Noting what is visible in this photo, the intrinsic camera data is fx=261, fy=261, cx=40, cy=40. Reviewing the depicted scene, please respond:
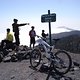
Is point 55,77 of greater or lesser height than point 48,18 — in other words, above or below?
below

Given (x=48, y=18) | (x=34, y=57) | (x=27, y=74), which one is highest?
(x=48, y=18)

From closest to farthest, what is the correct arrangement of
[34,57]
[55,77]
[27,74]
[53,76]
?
[55,77] < [53,76] < [27,74] < [34,57]

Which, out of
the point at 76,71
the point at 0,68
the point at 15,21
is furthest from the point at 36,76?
the point at 15,21

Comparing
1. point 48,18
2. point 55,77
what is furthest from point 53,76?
point 48,18

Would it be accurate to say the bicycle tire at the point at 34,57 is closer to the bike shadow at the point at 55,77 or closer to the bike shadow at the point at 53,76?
the bike shadow at the point at 53,76

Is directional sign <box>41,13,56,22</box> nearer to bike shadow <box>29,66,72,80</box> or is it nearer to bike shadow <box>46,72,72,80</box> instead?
bike shadow <box>29,66,72,80</box>

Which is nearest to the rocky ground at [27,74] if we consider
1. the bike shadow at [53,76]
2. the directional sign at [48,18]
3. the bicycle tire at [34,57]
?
the bike shadow at [53,76]

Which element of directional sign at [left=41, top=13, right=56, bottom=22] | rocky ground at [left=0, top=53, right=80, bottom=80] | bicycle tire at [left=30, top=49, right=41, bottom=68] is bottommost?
rocky ground at [left=0, top=53, right=80, bottom=80]

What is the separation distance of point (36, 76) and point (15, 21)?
8570 mm

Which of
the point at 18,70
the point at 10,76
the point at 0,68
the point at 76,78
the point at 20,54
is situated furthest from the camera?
the point at 20,54

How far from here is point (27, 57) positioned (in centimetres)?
1421

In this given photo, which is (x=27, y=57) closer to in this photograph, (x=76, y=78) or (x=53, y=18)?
(x=53, y=18)

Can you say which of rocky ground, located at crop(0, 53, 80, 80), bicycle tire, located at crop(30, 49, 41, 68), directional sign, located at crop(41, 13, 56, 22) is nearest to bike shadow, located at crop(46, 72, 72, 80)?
rocky ground, located at crop(0, 53, 80, 80)

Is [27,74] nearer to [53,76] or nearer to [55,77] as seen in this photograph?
[53,76]
